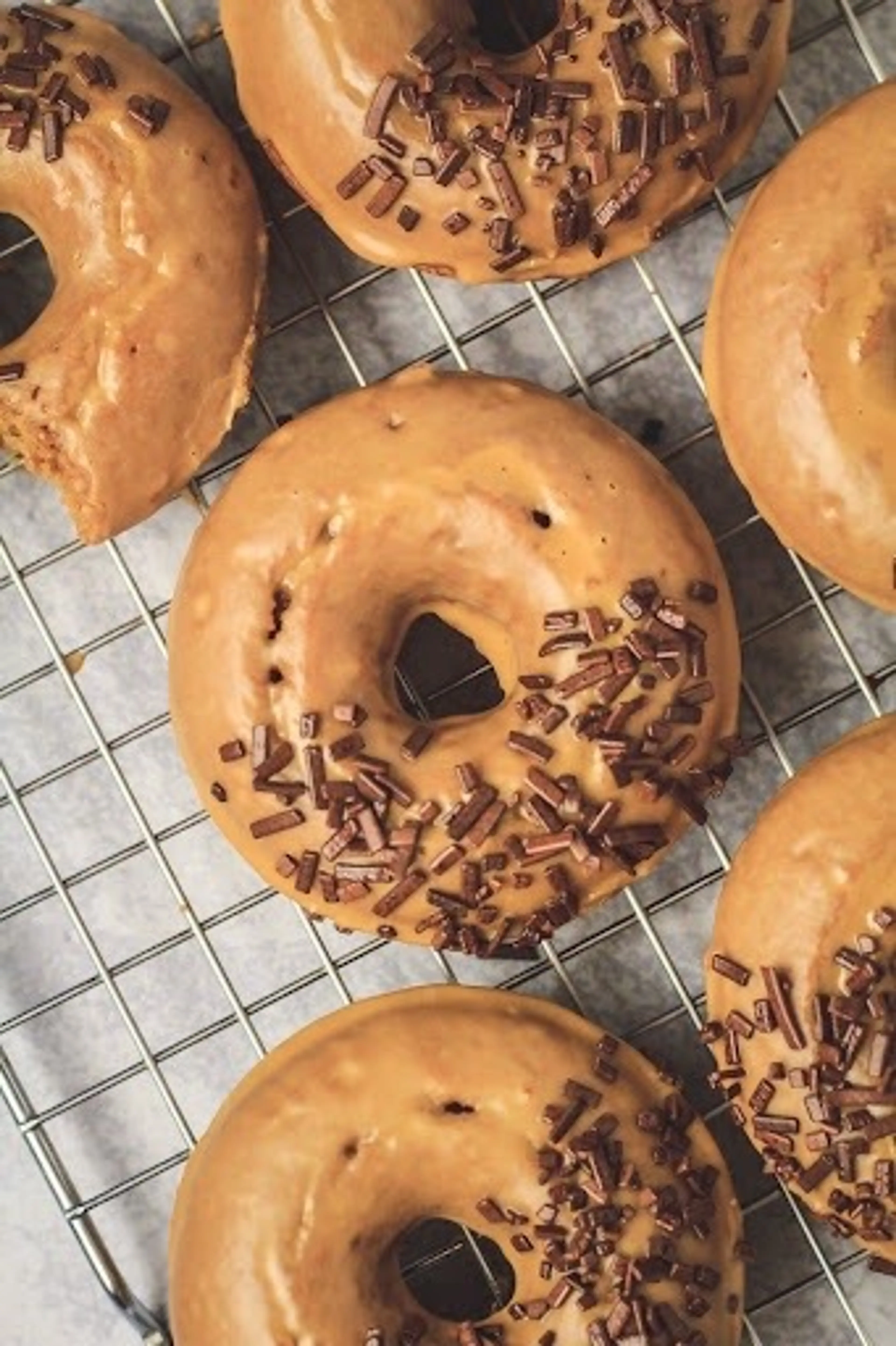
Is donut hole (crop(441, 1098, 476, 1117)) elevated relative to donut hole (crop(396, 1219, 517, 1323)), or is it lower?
elevated

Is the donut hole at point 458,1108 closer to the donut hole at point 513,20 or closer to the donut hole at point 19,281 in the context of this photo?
the donut hole at point 19,281

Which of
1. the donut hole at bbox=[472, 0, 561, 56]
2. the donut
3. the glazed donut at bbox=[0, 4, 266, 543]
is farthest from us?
the donut hole at bbox=[472, 0, 561, 56]

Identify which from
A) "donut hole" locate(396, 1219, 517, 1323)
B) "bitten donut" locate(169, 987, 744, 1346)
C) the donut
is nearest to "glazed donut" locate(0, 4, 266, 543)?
the donut

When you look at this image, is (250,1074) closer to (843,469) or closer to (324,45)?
(843,469)

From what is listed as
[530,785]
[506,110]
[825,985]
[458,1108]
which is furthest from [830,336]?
[458,1108]

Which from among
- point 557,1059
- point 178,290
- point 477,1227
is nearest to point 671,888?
point 557,1059

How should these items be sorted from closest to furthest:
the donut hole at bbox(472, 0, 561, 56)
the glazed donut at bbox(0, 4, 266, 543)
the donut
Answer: the donut < the glazed donut at bbox(0, 4, 266, 543) < the donut hole at bbox(472, 0, 561, 56)

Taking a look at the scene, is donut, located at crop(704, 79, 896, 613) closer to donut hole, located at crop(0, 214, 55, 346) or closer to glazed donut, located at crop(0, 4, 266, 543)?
glazed donut, located at crop(0, 4, 266, 543)
